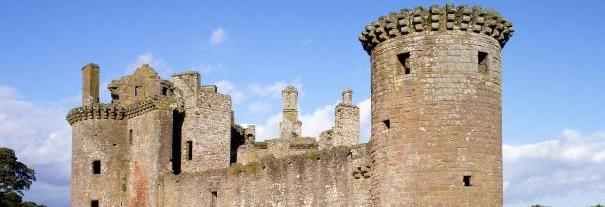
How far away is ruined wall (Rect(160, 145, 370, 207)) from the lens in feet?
76.2

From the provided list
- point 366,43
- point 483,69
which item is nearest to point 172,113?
point 366,43

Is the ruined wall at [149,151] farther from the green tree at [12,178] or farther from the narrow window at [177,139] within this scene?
the green tree at [12,178]

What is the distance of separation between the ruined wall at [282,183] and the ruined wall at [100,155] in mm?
3198

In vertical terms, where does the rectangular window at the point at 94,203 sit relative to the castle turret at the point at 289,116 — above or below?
below

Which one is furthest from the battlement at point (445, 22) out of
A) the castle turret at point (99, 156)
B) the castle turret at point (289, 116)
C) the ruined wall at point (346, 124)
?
the castle turret at point (289, 116)

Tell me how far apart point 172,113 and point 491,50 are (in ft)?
55.2

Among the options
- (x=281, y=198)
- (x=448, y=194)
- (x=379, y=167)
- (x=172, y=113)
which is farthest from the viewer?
(x=172, y=113)

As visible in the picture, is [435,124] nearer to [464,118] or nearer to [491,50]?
[464,118]

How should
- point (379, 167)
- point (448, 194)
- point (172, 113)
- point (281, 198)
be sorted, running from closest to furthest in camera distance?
point (448, 194) → point (379, 167) → point (281, 198) → point (172, 113)

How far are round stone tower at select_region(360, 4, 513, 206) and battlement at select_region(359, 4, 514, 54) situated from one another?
2 cm

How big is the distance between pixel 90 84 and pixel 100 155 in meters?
3.33

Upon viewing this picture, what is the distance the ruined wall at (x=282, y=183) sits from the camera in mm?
23234

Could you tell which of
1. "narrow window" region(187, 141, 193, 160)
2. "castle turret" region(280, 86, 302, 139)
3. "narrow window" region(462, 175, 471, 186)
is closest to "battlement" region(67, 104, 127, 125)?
"narrow window" region(187, 141, 193, 160)

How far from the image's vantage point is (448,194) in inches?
761
